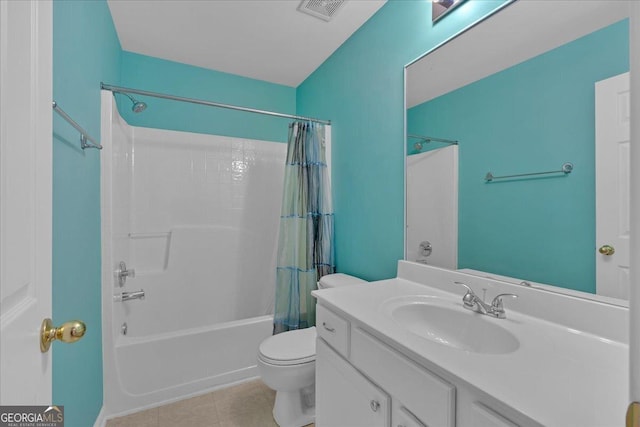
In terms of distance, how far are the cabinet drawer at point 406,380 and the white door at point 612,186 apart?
646mm

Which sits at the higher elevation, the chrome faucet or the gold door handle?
the gold door handle

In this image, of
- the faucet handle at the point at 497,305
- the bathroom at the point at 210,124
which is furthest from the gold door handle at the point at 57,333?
the faucet handle at the point at 497,305

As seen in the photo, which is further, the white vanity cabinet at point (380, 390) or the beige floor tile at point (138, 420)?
the beige floor tile at point (138, 420)

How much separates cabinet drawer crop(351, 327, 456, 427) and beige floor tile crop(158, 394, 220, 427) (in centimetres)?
116

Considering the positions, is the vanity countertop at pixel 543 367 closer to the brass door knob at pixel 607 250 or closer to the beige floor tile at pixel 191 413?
the brass door knob at pixel 607 250

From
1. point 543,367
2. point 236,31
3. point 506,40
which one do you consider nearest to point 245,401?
point 543,367

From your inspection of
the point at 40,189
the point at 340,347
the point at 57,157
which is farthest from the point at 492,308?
the point at 57,157

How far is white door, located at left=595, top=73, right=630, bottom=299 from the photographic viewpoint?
846mm

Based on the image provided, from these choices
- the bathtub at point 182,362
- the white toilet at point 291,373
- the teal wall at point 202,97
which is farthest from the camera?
the teal wall at point 202,97

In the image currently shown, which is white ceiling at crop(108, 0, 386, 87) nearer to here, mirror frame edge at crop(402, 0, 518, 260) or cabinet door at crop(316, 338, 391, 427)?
mirror frame edge at crop(402, 0, 518, 260)

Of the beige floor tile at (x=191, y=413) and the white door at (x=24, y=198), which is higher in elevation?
the white door at (x=24, y=198)

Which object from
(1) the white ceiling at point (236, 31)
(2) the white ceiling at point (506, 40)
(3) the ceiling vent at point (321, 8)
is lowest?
(2) the white ceiling at point (506, 40)

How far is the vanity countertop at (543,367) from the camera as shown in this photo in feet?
1.82
